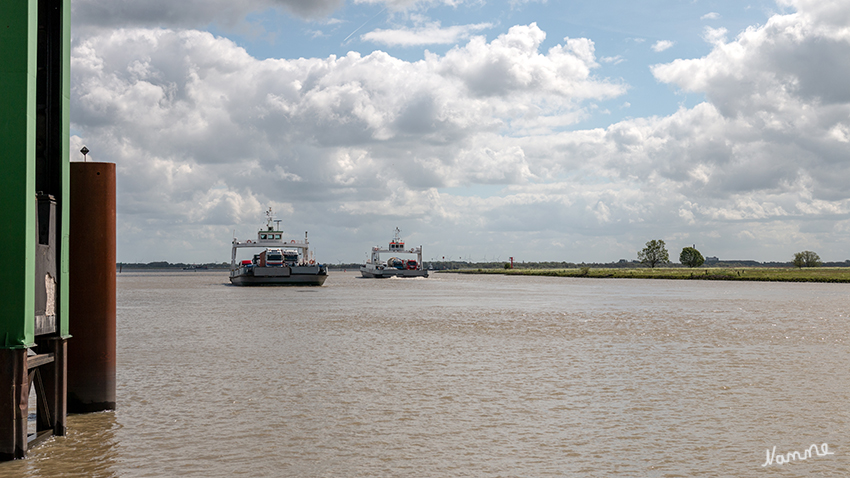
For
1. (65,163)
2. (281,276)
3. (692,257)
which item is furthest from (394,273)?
(65,163)

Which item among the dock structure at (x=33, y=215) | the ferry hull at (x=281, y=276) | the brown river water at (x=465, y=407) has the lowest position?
the brown river water at (x=465, y=407)

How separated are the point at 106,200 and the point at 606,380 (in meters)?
10.7

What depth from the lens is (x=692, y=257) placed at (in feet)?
598

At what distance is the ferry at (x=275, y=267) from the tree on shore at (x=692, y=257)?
130278mm

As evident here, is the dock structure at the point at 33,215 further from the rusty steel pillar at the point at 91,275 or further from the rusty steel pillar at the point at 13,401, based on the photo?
the rusty steel pillar at the point at 91,275

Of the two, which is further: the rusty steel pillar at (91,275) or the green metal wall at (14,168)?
the rusty steel pillar at (91,275)

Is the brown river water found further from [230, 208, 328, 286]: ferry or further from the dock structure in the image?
[230, 208, 328, 286]: ferry

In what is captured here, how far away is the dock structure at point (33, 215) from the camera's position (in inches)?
305

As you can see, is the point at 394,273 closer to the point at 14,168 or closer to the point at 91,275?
the point at 91,275

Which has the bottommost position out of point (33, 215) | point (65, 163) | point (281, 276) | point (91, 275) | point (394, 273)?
point (394, 273)
